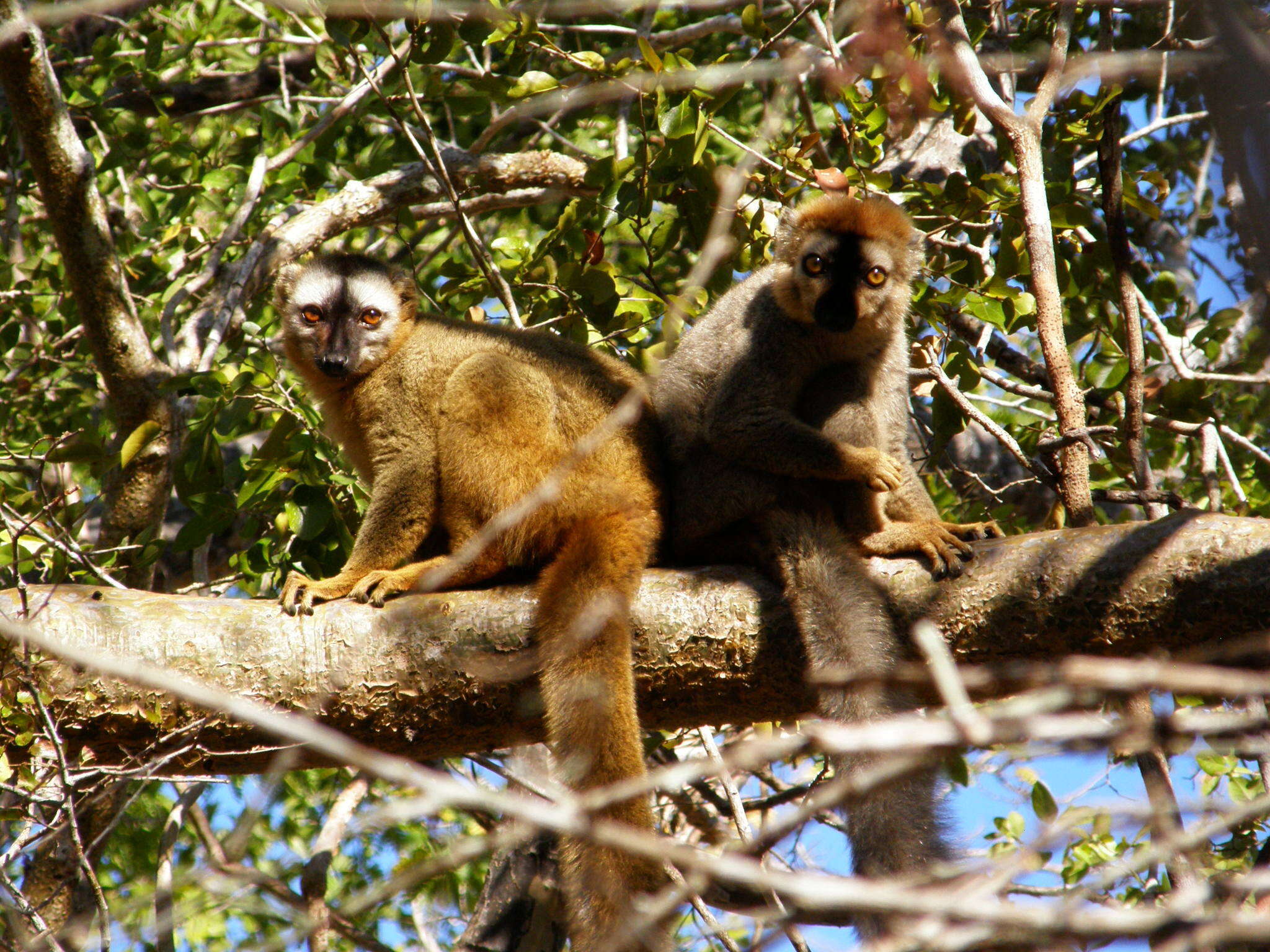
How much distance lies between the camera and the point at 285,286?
17.7ft

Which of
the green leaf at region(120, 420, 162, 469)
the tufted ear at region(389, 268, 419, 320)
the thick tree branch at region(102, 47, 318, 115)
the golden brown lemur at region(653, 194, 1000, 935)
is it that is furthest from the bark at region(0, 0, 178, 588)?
the thick tree branch at region(102, 47, 318, 115)

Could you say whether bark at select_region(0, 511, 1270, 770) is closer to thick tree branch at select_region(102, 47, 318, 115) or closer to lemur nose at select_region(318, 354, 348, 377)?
lemur nose at select_region(318, 354, 348, 377)

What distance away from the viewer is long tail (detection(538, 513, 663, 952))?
3.18m

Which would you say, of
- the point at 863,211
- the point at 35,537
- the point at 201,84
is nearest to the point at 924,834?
the point at 863,211

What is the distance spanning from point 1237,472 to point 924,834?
3.71 metres

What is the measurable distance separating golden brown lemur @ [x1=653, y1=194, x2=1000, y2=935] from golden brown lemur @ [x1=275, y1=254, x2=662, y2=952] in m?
0.29

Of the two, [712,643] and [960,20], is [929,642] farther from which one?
[960,20]

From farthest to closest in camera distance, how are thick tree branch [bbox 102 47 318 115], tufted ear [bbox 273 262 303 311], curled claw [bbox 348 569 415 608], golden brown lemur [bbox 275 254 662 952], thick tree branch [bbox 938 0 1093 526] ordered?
thick tree branch [bbox 102 47 318 115] → tufted ear [bbox 273 262 303 311] → curled claw [bbox 348 569 415 608] → thick tree branch [bbox 938 0 1093 526] → golden brown lemur [bbox 275 254 662 952]

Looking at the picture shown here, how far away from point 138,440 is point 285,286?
3.78ft

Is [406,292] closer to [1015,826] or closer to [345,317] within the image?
[345,317]

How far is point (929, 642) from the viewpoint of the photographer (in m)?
1.38

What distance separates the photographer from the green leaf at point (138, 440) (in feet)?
15.0

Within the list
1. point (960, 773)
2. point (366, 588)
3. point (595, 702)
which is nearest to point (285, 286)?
point (366, 588)

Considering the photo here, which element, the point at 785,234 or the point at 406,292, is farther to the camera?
the point at 406,292
